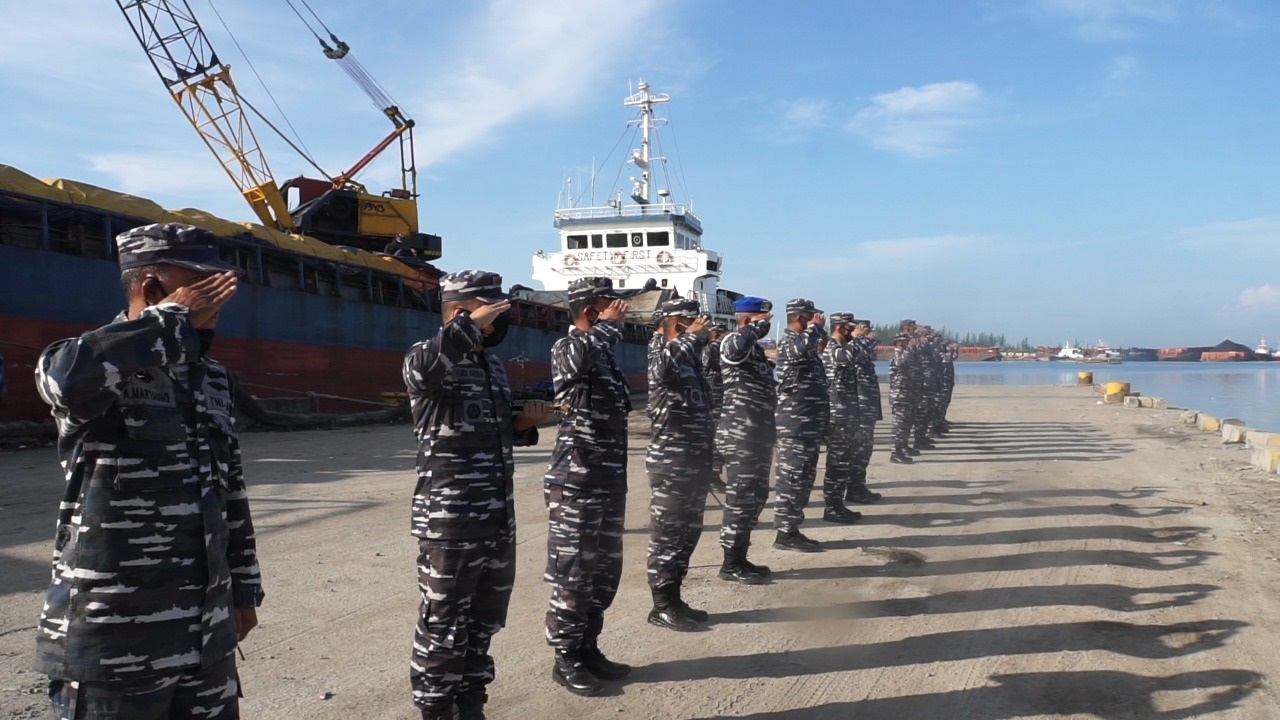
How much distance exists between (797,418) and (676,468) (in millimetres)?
2004

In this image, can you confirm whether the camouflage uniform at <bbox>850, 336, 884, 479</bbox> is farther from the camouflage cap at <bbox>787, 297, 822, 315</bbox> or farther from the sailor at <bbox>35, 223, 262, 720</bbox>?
the sailor at <bbox>35, 223, 262, 720</bbox>

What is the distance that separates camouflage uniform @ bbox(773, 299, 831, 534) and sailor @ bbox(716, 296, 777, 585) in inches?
22.0

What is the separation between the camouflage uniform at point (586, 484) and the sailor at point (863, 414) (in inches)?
182

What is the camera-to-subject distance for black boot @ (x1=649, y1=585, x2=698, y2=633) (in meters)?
4.37

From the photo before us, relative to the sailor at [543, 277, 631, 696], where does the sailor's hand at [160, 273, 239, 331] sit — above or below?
above

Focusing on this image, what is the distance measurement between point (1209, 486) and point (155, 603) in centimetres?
1019

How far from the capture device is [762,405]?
5.63 m

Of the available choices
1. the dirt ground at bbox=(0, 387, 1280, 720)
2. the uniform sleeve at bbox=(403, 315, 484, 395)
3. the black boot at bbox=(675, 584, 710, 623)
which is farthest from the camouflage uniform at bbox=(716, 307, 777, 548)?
the uniform sleeve at bbox=(403, 315, 484, 395)

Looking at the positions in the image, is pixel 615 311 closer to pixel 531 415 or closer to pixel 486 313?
pixel 531 415

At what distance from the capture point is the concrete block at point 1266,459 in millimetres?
9812

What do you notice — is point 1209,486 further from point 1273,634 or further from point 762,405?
point 762,405

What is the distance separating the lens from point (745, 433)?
18.0ft

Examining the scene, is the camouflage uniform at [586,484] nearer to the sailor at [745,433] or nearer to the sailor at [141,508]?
the sailor at [745,433]

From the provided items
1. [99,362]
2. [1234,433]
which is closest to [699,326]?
[99,362]
